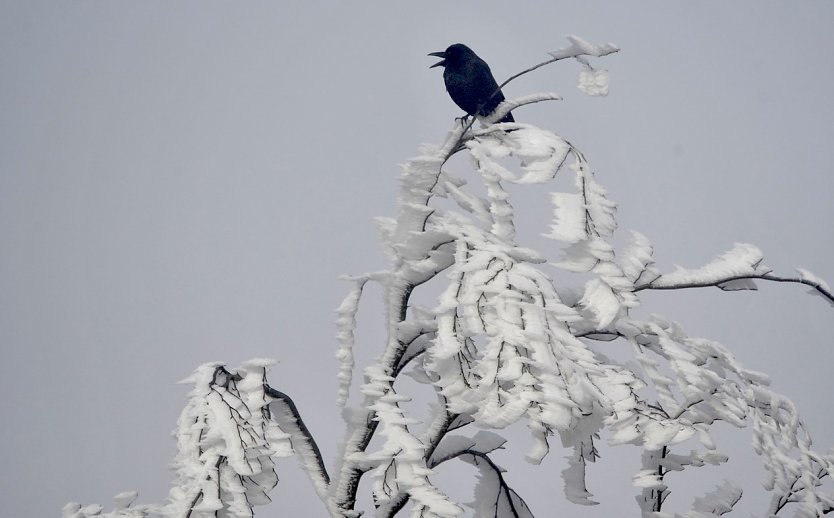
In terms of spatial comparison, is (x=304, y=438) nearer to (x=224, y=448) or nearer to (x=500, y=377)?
(x=224, y=448)

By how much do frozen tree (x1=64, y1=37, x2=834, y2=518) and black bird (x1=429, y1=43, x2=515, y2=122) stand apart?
39.6 inches

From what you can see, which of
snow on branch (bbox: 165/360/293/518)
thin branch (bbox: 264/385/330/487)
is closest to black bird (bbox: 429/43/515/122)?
thin branch (bbox: 264/385/330/487)

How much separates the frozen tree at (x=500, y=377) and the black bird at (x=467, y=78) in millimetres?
1005

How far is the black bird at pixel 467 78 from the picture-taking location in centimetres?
422

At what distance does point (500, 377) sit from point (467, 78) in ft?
8.22

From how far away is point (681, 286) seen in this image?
9.76ft

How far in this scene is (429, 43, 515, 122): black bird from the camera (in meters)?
4.22

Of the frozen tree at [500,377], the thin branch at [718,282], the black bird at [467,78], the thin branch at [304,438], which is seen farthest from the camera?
the black bird at [467,78]

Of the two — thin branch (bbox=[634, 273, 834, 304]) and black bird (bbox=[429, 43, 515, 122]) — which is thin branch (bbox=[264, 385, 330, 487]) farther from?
black bird (bbox=[429, 43, 515, 122])

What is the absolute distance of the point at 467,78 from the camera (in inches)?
169

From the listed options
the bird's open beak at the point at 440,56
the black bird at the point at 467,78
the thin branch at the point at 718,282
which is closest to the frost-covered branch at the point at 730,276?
the thin branch at the point at 718,282

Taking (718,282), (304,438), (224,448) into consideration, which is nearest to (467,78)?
(718,282)

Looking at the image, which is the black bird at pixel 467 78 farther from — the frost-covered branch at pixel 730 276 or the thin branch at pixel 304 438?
the thin branch at pixel 304 438

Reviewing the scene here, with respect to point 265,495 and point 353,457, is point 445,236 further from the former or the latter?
point 265,495
